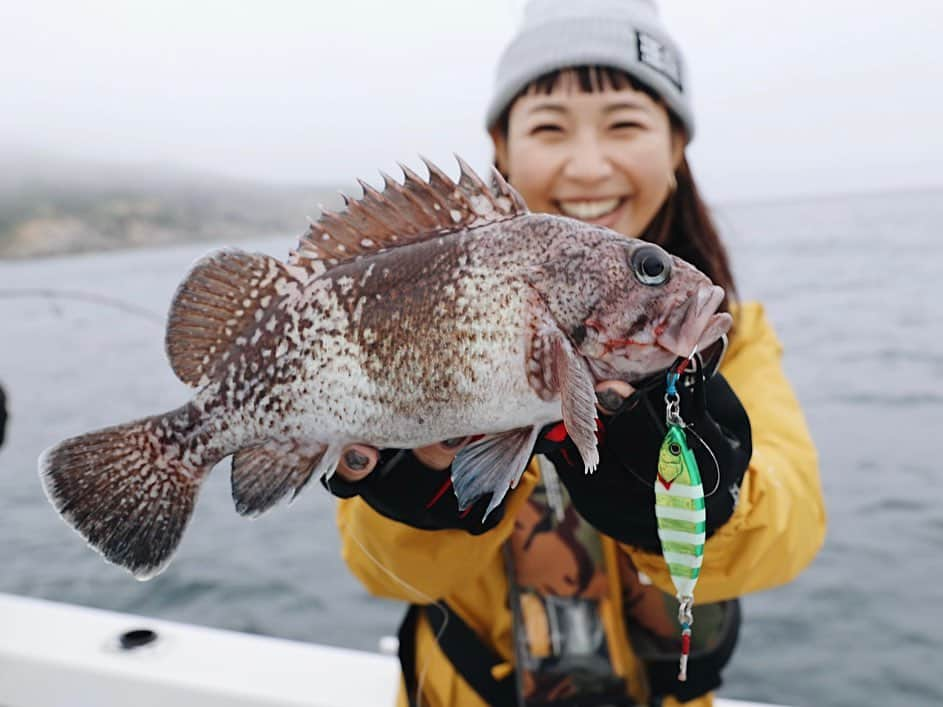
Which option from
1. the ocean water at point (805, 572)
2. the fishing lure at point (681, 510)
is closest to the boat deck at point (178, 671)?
the ocean water at point (805, 572)

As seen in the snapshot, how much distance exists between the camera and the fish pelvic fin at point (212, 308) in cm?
177

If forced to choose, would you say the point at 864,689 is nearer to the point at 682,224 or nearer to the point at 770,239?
the point at 682,224

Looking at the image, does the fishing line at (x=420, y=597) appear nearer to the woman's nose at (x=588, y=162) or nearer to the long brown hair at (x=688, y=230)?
the woman's nose at (x=588, y=162)

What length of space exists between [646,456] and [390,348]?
65cm

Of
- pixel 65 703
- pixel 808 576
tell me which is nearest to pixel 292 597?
pixel 65 703

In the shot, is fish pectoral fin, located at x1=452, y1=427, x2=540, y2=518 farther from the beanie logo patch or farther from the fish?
the beanie logo patch

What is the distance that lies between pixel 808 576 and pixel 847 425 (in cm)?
394

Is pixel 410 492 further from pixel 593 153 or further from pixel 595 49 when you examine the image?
pixel 595 49

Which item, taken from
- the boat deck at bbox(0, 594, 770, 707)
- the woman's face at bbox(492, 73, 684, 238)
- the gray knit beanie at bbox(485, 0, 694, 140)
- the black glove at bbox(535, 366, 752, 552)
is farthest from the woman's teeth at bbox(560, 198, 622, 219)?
the boat deck at bbox(0, 594, 770, 707)

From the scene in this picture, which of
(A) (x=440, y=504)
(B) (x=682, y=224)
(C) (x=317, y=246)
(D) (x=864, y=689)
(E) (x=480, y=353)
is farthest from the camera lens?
(D) (x=864, y=689)

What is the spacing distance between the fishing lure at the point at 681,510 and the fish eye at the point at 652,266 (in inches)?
A: 6.9

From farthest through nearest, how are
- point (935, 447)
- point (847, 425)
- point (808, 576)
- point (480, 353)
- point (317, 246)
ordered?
1. point (847, 425)
2. point (935, 447)
3. point (808, 576)
4. point (317, 246)
5. point (480, 353)

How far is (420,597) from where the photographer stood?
2584 mm

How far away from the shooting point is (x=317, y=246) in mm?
1755
